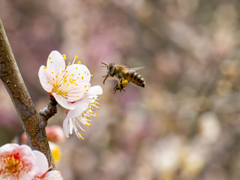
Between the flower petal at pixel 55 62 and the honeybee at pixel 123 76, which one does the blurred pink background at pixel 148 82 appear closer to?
the honeybee at pixel 123 76

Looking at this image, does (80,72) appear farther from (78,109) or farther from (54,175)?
(54,175)

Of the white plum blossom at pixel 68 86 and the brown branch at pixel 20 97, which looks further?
the white plum blossom at pixel 68 86

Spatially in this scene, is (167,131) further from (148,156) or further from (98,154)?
(98,154)

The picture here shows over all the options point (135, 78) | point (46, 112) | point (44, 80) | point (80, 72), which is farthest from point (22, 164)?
point (135, 78)

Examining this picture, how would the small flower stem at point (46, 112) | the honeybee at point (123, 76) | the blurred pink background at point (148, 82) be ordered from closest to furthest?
1. the small flower stem at point (46, 112)
2. the honeybee at point (123, 76)
3. the blurred pink background at point (148, 82)

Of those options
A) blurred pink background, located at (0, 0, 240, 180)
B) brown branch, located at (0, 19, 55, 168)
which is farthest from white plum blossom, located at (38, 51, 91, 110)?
blurred pink background, located at (0, 0, 240, 180)

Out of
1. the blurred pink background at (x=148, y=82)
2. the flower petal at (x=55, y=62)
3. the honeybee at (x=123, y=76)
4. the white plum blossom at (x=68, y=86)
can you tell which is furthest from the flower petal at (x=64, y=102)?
the blurred pink background at (x=148, y=82)

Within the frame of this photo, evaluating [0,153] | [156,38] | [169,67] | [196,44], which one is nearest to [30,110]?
[0,153]
